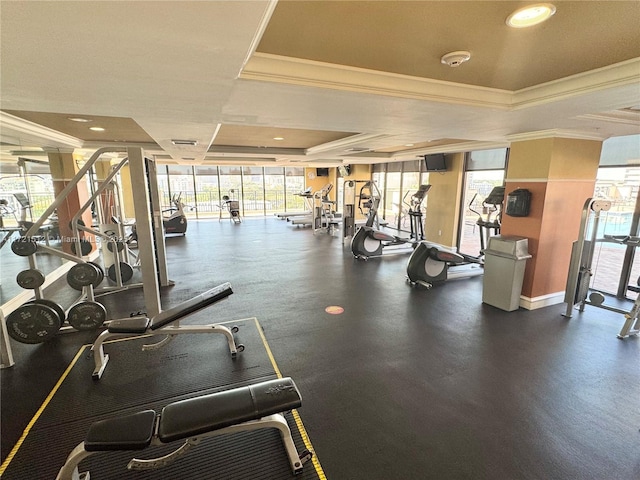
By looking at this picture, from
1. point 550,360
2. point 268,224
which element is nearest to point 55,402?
point 550,360

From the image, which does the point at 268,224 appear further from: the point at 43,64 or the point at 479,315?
the point at 43,64

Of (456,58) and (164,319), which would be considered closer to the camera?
(456,58)

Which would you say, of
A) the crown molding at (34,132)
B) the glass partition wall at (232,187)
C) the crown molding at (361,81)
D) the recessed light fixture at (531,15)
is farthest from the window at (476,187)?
the glass partition wall at (232,187)

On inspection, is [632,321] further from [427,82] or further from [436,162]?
[436,162]

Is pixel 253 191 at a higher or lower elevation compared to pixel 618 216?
higher

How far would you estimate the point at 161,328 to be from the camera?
291 cm

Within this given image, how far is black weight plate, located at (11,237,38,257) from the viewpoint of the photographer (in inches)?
119

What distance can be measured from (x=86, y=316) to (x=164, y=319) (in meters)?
1.14

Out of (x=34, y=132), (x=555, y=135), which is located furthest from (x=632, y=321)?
(x=34, y=132)

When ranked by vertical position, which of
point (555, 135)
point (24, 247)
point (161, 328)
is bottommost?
point (161, 328)

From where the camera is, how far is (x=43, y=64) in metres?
1.42

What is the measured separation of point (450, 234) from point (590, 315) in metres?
3.57

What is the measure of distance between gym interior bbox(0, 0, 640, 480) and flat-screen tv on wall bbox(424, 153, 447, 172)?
141 centimetres

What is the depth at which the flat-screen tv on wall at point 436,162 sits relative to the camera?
703 cm
